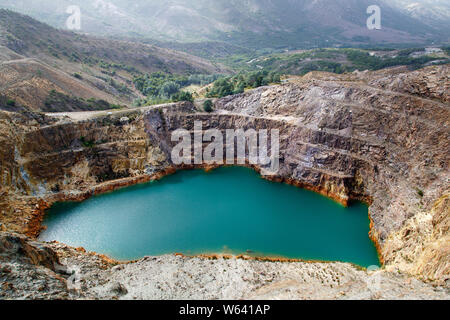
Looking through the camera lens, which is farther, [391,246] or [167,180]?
[167,180]

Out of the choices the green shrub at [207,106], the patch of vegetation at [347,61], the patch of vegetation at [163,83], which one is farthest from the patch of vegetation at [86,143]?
the patch of vegetation at [347,61]

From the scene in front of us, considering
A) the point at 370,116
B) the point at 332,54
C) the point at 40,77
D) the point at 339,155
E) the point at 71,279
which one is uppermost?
the point at 332,54

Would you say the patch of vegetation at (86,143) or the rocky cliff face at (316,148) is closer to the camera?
the rocky cliff face at (316,148)

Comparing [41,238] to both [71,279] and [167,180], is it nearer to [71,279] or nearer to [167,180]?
[71,279]

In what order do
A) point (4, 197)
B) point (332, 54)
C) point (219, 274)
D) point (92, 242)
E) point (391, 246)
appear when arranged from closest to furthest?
point (219, 274) → point (391, 246) → point (92, 242) → point (4, 197) → point (332, 54)

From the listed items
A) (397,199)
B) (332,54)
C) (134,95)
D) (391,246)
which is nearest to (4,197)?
(391,246)

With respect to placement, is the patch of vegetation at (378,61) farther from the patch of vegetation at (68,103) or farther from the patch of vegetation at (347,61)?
the patch of vegetation at (68,103)
